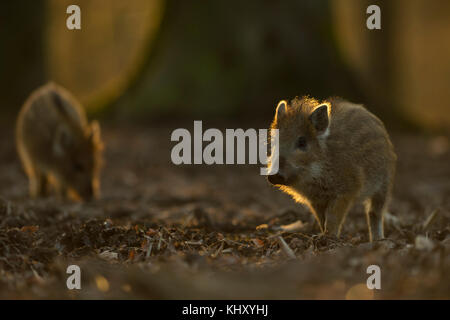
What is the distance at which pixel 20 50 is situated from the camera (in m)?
17.8

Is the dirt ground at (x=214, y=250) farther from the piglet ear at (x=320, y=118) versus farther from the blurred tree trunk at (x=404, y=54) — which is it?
the blurred tree trunk at (x=404, y=54)

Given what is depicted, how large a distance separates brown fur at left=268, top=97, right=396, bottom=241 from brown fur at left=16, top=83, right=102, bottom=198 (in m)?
4.94

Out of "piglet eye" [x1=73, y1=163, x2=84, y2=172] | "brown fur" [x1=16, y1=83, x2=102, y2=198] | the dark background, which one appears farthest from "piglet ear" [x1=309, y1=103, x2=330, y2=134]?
the dark background

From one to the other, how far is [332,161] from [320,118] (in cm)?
46

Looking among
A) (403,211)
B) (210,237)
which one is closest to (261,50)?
(403,211)

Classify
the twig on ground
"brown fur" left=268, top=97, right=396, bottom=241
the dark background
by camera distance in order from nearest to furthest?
the twig on ground, "brown fur" left=268, top=97, right=396, bottom=241, the dark background

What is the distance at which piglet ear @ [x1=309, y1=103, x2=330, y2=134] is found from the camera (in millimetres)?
6152

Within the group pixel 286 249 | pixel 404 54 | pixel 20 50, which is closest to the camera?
pixel 286 249

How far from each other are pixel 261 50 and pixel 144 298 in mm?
11719

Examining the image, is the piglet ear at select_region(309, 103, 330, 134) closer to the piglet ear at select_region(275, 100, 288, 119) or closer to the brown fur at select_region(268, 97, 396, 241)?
the brown fur at select_region(268, 97, 396, 241)

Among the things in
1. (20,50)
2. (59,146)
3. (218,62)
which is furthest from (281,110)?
(20,50)

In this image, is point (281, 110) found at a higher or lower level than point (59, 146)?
higher

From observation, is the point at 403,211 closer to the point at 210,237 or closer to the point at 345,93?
the point at 210,237

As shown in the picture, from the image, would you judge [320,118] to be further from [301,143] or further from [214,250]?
[214,250]
